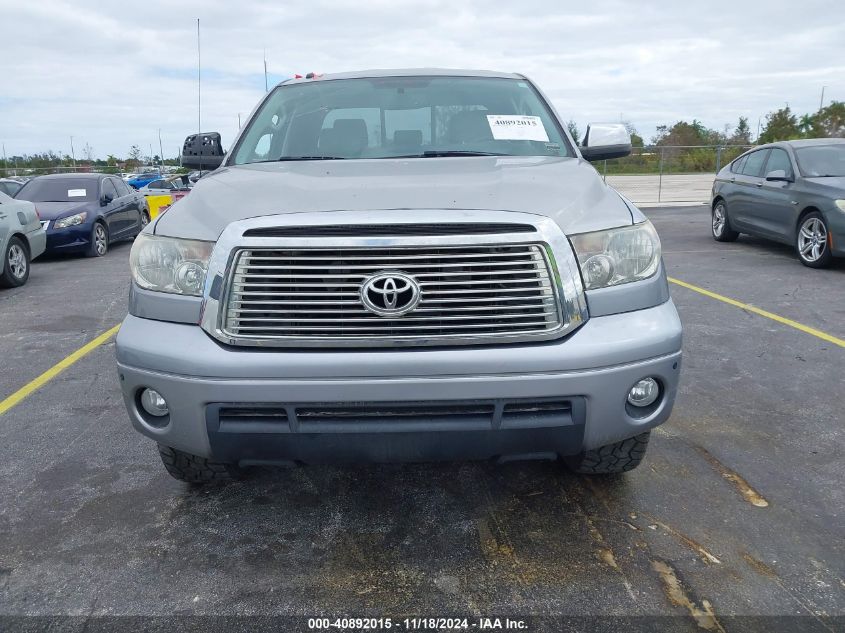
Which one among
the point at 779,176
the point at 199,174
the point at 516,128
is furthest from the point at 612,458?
the point at 779,176

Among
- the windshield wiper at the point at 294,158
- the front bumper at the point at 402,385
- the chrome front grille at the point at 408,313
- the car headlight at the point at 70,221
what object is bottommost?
the car headlight at the point at 70,221

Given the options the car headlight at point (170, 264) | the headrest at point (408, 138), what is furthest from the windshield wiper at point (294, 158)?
the car headlight at point (170, 264)

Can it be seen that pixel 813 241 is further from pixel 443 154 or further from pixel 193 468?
pixel 193 468

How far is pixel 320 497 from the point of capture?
127 inches

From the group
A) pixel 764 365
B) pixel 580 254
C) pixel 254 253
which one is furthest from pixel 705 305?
pixel 254 253

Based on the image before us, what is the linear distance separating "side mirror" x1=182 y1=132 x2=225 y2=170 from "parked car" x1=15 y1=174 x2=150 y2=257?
325 inches

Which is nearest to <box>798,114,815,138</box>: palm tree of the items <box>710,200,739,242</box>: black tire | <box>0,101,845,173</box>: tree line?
<box>0,101,845,173</box>: tree line

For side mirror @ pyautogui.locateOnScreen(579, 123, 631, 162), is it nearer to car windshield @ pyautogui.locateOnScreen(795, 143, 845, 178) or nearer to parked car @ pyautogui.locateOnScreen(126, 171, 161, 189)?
car windshield @ pyautogui.locateOnScreen(795, 143, 845, 178)

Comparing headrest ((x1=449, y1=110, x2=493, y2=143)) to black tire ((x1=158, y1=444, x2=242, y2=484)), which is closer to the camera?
black tire ((x1=158, y1=444, x2=242, y2=484))

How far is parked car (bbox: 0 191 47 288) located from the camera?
8.67 metres

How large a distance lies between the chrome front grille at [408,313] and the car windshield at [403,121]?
4.46 feet

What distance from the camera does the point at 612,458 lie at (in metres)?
3.03

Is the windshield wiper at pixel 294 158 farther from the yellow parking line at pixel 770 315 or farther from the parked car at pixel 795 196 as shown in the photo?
the parked car at pixel 795 196

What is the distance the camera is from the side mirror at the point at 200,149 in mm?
4531
